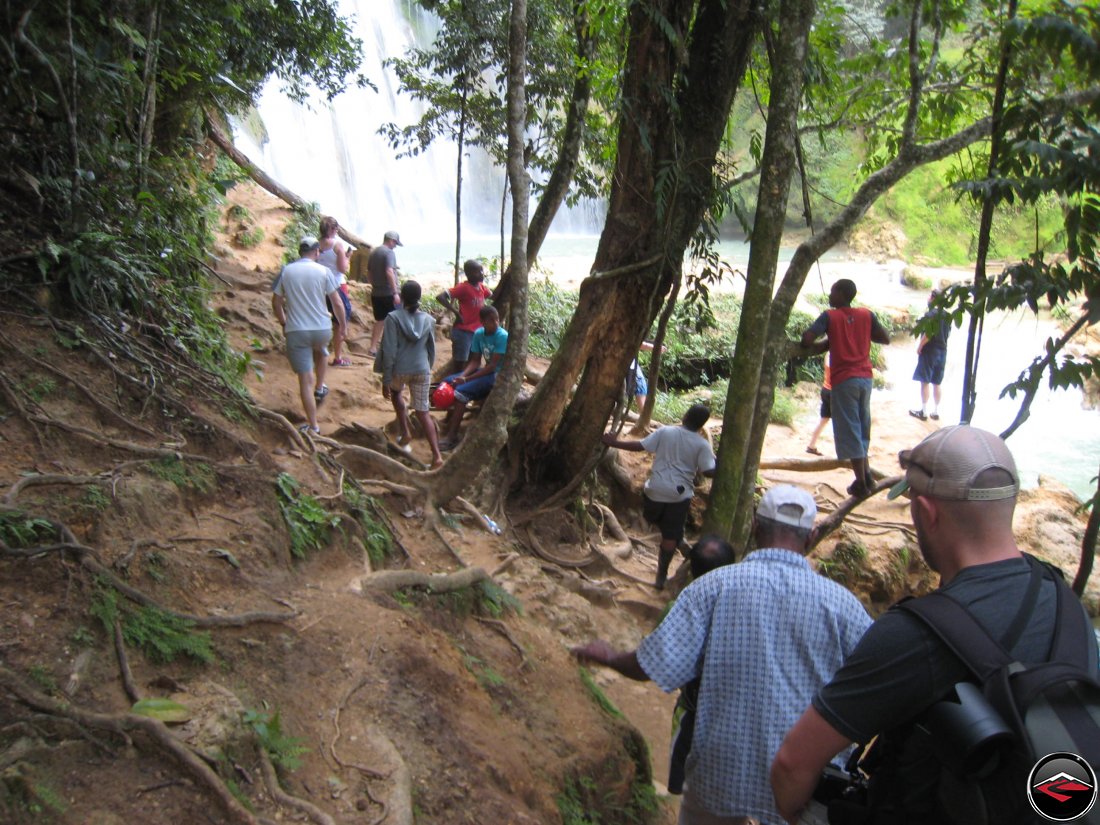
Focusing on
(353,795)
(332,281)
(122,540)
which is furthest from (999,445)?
(332,281)

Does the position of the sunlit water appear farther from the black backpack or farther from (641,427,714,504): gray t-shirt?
the black backpack

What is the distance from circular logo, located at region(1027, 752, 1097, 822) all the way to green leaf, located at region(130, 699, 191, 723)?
2.33 meters

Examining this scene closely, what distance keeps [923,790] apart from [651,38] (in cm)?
563

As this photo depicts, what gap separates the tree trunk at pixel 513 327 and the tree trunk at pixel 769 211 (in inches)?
57.0

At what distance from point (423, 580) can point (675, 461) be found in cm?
253

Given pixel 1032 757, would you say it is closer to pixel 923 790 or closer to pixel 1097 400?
pixel 923 790

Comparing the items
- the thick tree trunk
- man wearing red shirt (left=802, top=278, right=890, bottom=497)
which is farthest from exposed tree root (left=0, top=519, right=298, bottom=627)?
the thick tree trunk

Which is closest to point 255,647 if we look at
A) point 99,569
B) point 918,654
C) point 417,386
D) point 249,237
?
point 99,569

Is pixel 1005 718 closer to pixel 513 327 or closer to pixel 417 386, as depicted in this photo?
pixel 513 327

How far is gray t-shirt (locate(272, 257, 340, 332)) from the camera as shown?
6.70m

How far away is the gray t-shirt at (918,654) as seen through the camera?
1539 mm

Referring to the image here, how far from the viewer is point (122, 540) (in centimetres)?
342

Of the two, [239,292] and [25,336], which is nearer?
[25,336]

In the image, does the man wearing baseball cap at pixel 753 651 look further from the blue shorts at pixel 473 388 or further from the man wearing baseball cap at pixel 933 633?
the blue shorts at pixel 473 388
